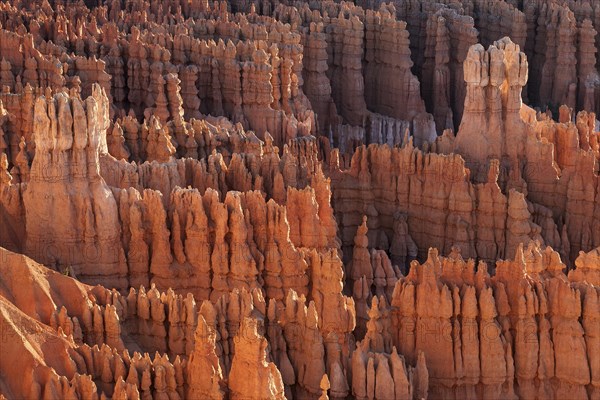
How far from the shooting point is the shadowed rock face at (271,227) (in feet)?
97.1

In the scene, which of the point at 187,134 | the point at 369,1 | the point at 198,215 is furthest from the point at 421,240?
the point at 369,1

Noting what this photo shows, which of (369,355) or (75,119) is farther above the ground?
(75,119)

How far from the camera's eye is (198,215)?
1380 inches

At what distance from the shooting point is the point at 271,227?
117 feet

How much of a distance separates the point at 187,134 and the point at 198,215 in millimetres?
9523

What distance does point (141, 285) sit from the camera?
33.8 m

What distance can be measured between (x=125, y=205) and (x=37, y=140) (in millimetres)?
2076

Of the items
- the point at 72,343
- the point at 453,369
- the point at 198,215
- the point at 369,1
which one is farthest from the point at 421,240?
the point at 369,1

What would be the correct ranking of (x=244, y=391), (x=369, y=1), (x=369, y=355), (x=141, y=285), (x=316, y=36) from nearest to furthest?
(x=244, y=391)
(x=369, y=355)
(x=141, y=285)
(x=316, y=36)
(x=369, y=1)

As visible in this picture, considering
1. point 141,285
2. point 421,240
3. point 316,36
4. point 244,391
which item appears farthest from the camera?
point 316,36

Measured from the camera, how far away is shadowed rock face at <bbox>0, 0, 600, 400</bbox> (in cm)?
2959

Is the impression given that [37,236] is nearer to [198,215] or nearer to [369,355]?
[198,215]

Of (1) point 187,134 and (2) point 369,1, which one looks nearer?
(1) point 187,134

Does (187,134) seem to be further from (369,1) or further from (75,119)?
(369,1)
